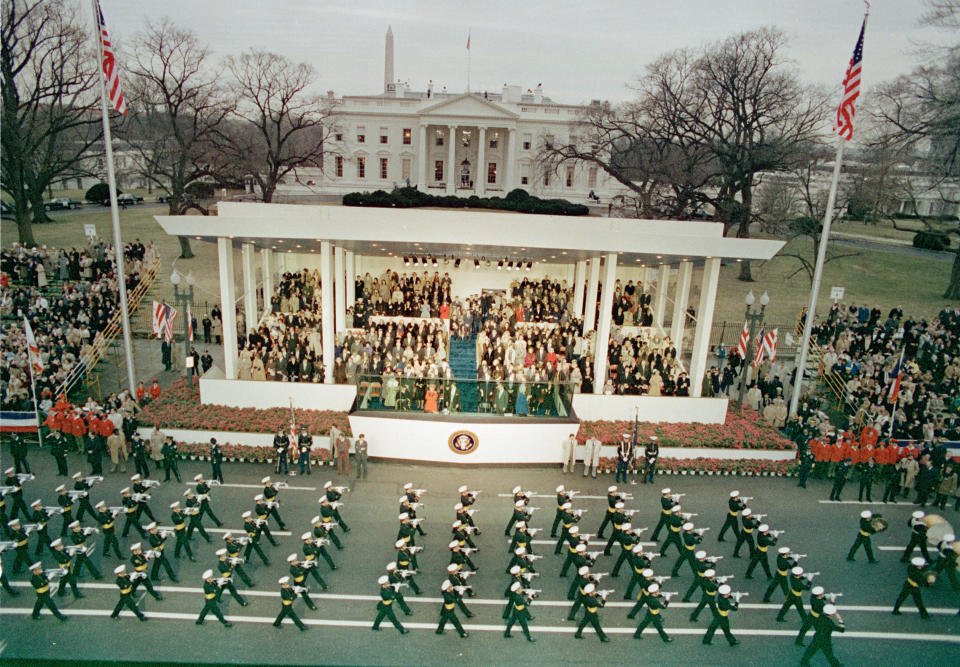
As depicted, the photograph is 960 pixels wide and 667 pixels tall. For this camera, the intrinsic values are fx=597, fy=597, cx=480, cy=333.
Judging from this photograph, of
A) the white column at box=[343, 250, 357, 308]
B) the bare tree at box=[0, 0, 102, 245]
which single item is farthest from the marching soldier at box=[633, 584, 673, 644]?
the bare tree at box=[0, 0, 102, 245]

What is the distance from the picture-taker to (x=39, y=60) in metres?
35.5

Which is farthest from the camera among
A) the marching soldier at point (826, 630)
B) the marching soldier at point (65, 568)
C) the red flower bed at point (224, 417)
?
the red flower bed at point (224, 417)

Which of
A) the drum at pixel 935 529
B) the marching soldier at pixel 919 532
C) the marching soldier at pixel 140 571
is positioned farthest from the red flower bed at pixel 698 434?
the marching soldier at pixel 140 571

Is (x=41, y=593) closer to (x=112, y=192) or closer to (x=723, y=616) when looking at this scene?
(x=723, y=616)

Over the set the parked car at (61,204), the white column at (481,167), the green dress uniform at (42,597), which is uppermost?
the white column at (481,167)

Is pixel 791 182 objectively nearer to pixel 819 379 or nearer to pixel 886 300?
pixel 886 300

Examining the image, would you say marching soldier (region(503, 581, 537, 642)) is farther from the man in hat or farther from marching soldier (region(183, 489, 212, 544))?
A: marching soldier (region(183, 489, 212, 544))

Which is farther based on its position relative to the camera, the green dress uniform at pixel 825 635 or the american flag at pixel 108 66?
the american flag at pixel 108 66

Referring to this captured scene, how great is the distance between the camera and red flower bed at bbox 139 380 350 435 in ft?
60.0

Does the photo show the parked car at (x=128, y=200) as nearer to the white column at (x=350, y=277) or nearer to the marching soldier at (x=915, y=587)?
the white column at (x=350, y=277)

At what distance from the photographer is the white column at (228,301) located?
1961cm

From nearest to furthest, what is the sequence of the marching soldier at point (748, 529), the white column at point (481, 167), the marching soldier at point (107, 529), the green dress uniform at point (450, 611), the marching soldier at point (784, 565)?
the green dress uniform at point (450, 611) → the marching soldier at point (784, 565) → the marching soldier at point (107, 529) → the marching soldier at point (748, 529) → the white column at point (481, 167)

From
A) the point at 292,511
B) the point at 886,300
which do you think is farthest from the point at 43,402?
the point at 886,300

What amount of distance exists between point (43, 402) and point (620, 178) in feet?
127
